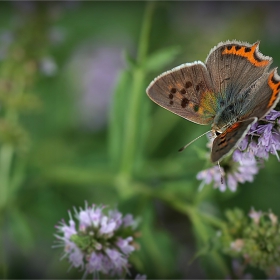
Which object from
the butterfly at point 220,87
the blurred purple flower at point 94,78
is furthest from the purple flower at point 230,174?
the blurred purple flower at point 94,78

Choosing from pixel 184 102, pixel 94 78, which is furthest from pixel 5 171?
pixel 184 102

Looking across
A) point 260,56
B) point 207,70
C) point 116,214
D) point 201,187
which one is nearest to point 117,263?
point 116,214

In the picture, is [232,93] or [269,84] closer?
[269,84]

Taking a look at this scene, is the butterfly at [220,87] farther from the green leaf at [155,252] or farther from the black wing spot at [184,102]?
the green leaf at [155,252]

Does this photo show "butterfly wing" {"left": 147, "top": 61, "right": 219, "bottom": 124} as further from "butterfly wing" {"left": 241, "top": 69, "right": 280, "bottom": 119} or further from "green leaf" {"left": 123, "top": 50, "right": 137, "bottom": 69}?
"green leaf" {"left": 123, "top": 50, "right": 137, "bottom": 69}

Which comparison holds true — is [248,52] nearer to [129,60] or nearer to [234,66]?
[234,66]

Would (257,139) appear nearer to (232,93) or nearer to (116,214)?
(232,93)

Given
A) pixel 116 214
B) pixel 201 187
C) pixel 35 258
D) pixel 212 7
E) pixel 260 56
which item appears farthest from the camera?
pixel 212 7
